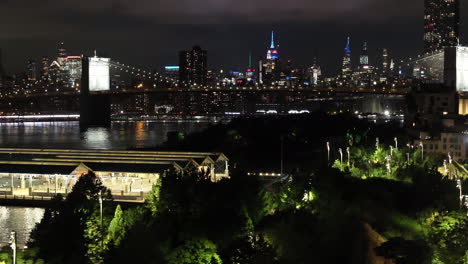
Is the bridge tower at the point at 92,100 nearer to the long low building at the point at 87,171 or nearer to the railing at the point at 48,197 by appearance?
the long low building at the point at 87,171

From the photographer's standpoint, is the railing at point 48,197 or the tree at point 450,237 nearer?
the tree at point 450,237

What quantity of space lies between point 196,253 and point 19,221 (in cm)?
390

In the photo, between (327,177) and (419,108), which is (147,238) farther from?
(419,108)

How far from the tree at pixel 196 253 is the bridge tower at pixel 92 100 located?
21.2 meters

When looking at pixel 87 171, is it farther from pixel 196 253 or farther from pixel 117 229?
pixel 196 253

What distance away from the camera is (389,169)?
9719 mm

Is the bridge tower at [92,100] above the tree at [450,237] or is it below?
above

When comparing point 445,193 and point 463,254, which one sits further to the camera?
point 445,193

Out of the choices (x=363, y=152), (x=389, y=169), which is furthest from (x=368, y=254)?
(x=363, y=152)

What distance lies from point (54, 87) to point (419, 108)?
18.3 m

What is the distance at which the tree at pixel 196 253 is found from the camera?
484 centimetres

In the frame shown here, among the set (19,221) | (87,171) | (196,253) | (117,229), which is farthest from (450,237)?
(87,171)

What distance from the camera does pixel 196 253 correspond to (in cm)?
489

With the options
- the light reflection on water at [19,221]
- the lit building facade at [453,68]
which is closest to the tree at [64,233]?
the light reflection on water at [19,221]
